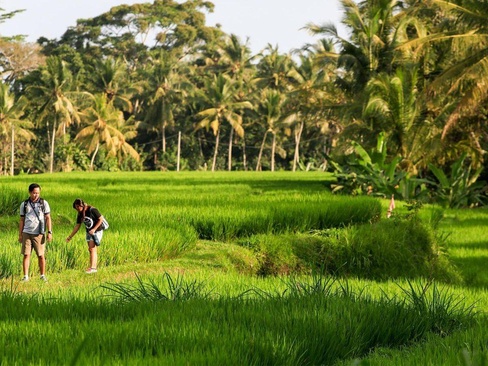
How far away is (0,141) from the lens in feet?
134

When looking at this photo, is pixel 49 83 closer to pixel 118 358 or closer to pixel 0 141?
pixel 0 141

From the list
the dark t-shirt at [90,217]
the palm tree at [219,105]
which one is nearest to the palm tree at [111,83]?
the palm tree at [219,105]

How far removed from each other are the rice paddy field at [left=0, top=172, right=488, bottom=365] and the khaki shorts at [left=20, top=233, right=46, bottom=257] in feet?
0.86

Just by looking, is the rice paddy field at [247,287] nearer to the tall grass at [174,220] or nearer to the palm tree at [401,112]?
the tall grass at [174,220]

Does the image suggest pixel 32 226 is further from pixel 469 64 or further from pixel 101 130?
pixel 101 130

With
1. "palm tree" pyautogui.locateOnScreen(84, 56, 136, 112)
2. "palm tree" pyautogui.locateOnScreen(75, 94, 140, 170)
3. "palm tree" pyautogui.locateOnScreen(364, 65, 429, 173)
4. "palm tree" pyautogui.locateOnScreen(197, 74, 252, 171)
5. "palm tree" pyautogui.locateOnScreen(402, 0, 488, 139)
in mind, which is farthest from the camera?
"palm tree" pyautogui.locateOnScreen(197, 74, 252, 171)

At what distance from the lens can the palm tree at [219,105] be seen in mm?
43812

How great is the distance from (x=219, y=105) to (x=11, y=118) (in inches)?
Answer: 477

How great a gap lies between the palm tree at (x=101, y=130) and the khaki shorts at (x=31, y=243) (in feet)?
110

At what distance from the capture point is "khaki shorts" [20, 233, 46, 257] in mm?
5938

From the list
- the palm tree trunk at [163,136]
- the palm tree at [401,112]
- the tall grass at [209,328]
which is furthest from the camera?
the palm tree trunk at [163,136]

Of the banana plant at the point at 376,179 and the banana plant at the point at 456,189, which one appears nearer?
the banana plant at the point at 376,179

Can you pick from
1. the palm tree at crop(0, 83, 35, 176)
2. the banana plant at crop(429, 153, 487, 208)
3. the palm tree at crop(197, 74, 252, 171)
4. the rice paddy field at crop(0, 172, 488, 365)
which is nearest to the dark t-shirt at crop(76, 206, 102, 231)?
the rice paddy field at crop(0, 172, 488, 365)

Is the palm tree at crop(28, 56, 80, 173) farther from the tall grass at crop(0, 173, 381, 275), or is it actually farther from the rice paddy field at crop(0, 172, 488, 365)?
the rice paddy field at crop(0, 172, 488, 365)
